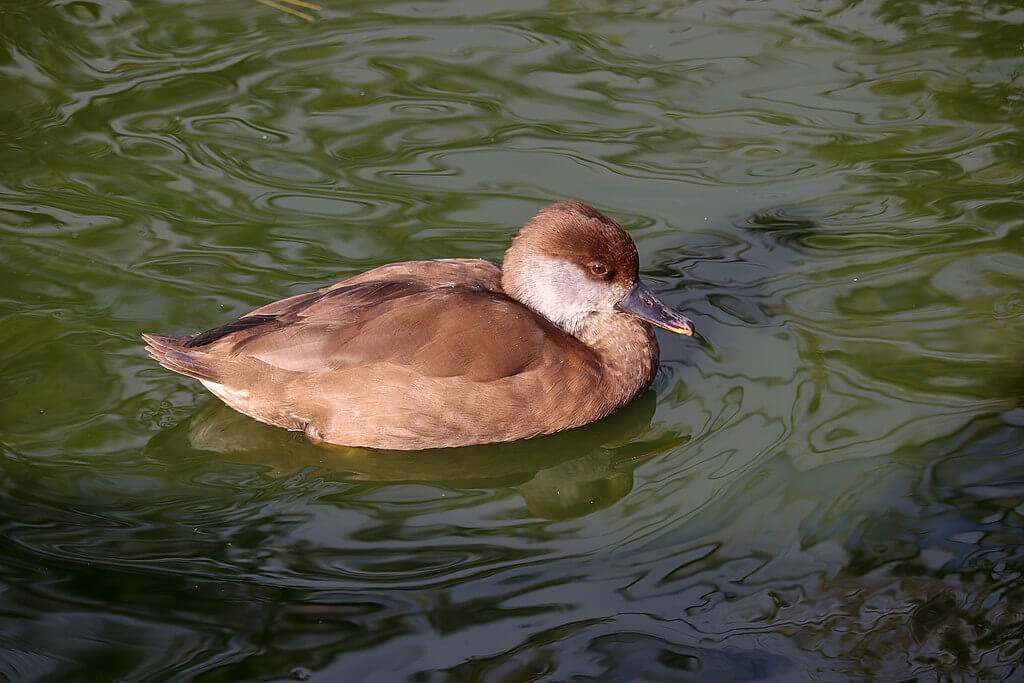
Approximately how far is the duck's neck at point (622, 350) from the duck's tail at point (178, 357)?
1.77 meters

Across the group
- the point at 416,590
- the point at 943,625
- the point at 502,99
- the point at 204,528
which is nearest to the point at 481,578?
the point at 416,590

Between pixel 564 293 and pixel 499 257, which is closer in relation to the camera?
pixel 564 293

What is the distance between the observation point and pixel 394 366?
548 cm

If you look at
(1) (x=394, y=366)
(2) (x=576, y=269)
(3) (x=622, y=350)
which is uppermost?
(2) (x=576, y=269)

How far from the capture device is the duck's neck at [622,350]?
5.90 meters

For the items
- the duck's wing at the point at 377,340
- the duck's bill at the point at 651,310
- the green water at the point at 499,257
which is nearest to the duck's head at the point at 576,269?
the duck's bill at the point at 651,310

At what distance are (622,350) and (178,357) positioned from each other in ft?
6.69

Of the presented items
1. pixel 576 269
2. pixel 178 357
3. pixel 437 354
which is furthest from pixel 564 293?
pixel 178 357

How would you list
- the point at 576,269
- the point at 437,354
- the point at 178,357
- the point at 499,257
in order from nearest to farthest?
the point at 437,354 < the point at 178,357 < the point at 576,269 < the point at 499,257

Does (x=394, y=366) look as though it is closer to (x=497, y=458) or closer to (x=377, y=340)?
(x=377, y=340)

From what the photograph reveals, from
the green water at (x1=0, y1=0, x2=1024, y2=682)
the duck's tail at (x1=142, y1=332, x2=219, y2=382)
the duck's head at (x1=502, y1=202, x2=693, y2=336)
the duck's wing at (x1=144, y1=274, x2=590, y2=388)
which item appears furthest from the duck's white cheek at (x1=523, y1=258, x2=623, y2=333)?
the duck's tail at (x1=142, y1=332, x2=219, y2=382)

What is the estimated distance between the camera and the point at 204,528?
506 centimetres

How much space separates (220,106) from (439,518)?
4.03m

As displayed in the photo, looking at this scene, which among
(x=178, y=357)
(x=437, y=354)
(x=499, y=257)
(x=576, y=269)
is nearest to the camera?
(x=437, y=354)
